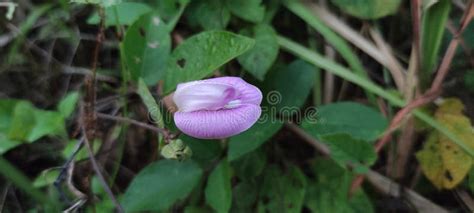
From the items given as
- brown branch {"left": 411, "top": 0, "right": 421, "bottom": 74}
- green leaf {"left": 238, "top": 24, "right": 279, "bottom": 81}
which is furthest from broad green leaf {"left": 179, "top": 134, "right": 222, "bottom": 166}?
brown branch {"left": 411, "top": 0, "right": 421, "bottom": 74}

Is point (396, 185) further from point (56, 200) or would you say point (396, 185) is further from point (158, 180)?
point (56, 200)

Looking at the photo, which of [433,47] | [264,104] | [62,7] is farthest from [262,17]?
[62,7]

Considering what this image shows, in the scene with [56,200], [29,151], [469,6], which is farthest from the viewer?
[29,151]

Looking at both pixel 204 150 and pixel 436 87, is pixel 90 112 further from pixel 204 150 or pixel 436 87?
pixel 436 87

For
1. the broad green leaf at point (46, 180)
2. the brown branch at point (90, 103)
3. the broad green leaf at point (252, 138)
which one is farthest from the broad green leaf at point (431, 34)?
the broad green leaf at point (46, 180)

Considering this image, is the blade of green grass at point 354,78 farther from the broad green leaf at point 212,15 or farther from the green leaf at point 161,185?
the green leaf at point 161,185
